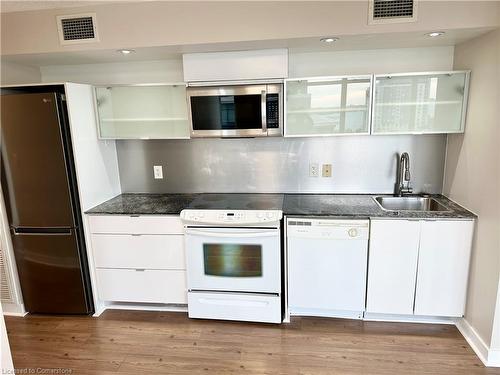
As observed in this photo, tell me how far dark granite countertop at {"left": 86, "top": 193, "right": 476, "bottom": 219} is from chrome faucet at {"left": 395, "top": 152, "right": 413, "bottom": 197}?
234 millimetres

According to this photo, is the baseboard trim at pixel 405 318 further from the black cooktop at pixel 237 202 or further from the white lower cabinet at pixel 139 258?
the white lower cabinet at pixel 139 258

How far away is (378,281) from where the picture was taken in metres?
2.47

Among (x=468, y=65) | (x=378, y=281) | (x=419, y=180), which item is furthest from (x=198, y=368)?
(x=468, y=65)

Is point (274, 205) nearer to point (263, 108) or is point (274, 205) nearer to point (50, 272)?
point (263, 108)

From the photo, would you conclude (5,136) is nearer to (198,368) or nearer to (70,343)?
(70,343)

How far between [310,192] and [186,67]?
5.03 feet

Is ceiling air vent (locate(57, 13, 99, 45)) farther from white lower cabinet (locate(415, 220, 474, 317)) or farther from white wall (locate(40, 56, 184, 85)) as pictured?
white lower cabinet (locate(415, 220, 474, 317))

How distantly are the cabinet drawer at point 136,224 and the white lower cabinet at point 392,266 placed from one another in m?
1.52

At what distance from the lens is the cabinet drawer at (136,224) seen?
260 centimetres

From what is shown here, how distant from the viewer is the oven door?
8.10ft

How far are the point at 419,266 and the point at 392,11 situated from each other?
5.87 ft

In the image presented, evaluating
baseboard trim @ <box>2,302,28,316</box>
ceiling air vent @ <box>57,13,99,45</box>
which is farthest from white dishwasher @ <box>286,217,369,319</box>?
baseboard trim @ <box>2,302,28,316</box>

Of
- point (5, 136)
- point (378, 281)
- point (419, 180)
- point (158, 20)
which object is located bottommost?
point (378, 281)

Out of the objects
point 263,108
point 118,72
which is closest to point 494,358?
point 263,108
